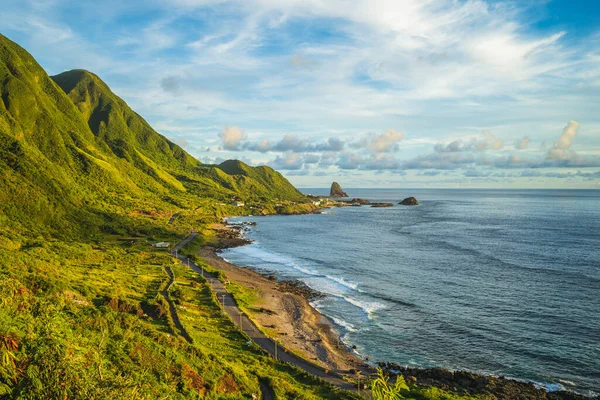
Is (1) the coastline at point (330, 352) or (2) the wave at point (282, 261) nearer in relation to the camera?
(1) the coastline at point (330, 352)

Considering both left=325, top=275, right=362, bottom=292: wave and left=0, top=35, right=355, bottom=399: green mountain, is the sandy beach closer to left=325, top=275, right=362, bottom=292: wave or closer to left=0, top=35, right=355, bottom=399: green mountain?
left=0, top=35, right=355, bottom=399: green mountain

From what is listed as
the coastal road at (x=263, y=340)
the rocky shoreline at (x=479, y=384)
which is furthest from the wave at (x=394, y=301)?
the coastal road at (x=263, y=340)

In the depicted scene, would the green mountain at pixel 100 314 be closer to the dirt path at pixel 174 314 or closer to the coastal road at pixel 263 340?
the dirt path at pixel 174 314

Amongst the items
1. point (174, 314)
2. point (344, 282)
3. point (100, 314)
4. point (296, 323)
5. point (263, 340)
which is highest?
point (100, 314)

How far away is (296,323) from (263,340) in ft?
36.2

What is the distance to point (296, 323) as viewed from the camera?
204 feet

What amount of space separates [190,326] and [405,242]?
101 m

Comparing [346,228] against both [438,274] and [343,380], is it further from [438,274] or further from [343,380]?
[343,380]

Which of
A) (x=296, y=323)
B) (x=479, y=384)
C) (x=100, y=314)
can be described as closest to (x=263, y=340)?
(x=296, y=323)

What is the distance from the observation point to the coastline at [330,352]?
135ft

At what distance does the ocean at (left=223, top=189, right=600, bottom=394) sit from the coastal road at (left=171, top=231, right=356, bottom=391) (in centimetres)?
1017

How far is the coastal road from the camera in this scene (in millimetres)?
42281

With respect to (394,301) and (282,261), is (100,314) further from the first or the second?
(282,261)

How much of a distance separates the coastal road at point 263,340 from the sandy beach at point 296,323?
7.28ft
